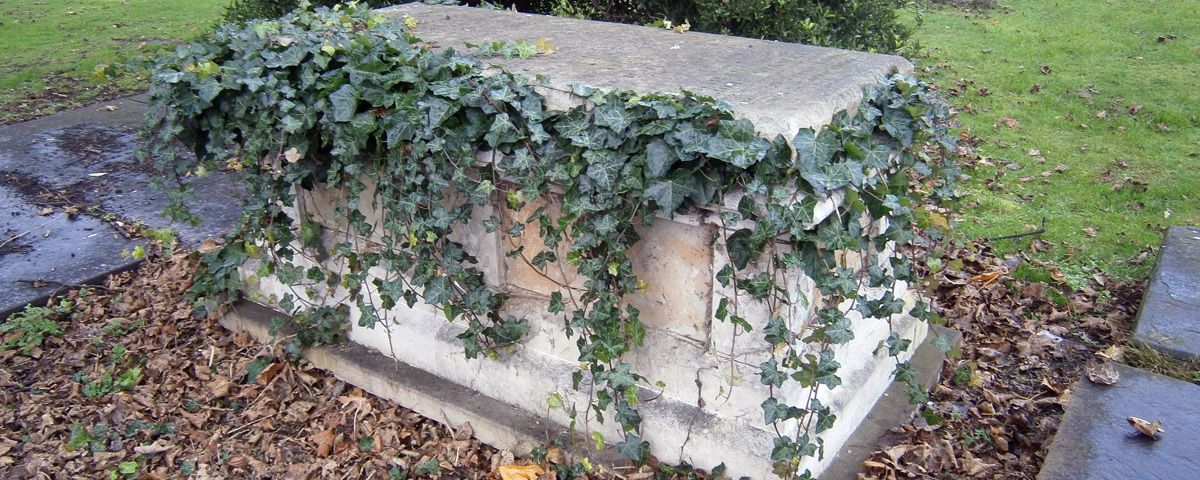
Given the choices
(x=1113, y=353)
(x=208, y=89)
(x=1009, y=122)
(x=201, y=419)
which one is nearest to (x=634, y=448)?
(x=201, y=419)

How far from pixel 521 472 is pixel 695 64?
4.78 feet

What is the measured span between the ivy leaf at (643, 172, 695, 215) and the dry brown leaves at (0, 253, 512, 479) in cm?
121

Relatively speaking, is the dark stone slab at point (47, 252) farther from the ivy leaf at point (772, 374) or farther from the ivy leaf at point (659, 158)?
the ivy leaf at point (772, 374)

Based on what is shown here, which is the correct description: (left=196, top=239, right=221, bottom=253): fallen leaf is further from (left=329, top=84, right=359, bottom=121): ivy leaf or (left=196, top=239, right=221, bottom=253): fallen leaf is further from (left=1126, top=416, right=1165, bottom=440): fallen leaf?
(left=1126, top=416, right=1165, bottom=440): fallen leaf

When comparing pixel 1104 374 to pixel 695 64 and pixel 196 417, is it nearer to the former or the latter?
pixel 695 64

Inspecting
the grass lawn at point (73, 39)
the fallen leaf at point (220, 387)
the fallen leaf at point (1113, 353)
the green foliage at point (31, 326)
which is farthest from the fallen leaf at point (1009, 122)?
the grass lawn at point (73, 39)

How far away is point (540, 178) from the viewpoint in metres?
2.37

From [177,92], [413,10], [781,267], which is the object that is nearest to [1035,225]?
[781,267]

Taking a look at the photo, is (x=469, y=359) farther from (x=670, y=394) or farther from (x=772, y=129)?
(x=772, y=129)

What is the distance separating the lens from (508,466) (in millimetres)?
2809

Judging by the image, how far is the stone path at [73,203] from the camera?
412cm

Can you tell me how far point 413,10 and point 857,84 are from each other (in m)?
2.21

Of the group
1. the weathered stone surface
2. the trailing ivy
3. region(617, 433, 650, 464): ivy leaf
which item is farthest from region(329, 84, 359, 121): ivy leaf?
the weathered stone surface

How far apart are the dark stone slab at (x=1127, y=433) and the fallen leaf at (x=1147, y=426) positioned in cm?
1
